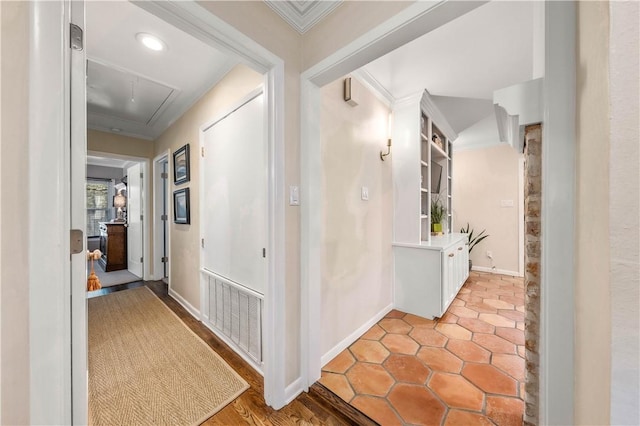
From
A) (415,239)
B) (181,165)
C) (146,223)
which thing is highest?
(181,165)

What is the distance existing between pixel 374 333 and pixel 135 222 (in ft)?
14.6

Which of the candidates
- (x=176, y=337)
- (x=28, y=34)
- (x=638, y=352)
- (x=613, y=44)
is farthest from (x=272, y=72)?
(x=176, y=337)

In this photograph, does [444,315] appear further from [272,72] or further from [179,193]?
[179,193]

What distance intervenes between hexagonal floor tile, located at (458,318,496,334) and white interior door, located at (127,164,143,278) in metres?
4.78

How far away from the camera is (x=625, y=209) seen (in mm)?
301

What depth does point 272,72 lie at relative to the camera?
1.32 meters

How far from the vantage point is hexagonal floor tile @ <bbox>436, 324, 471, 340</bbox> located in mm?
2072

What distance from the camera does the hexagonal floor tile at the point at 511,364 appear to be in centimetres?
159

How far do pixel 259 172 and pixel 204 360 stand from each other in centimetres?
151

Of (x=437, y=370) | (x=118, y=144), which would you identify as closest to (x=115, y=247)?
(x=118, y=144)

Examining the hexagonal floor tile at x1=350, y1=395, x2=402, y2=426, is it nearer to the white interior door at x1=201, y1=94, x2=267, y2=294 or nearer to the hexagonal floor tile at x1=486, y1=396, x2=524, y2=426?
the hexagonal floor tile at x1=486, y1=396, x2=524, y2=426

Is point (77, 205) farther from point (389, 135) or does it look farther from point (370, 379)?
point (389, 135)

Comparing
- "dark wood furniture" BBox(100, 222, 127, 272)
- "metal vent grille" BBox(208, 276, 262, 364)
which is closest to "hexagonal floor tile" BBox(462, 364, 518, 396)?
"metal vent grille" BBox(208, 276, 262, 364)

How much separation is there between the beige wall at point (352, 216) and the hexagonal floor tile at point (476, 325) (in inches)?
29.3
